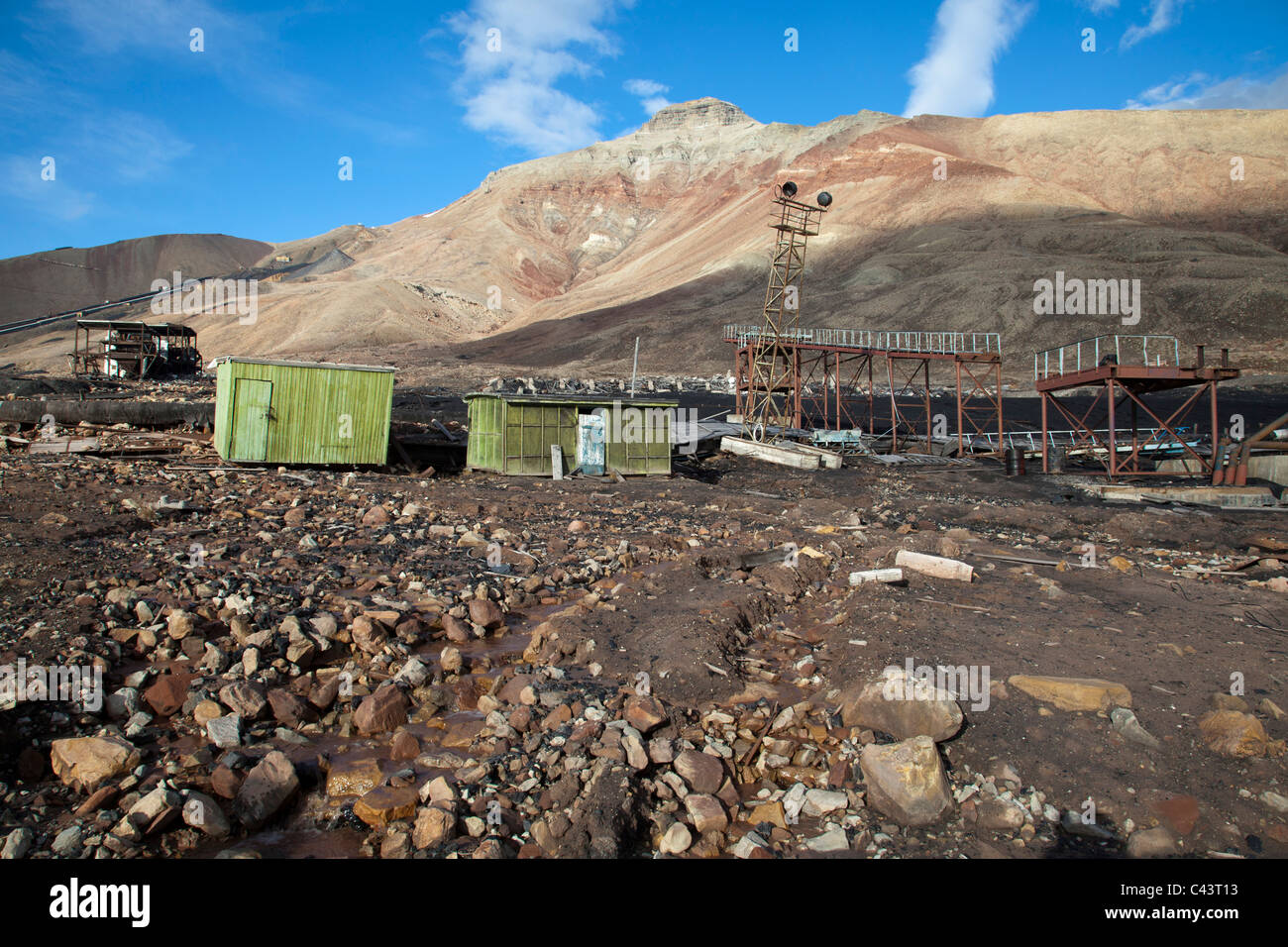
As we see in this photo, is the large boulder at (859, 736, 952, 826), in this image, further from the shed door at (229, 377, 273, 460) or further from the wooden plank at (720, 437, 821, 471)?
the wooden plank at (720, 437, 821, 471)

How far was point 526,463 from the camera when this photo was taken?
1780cm

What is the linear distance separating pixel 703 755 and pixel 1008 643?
3288 millimetres

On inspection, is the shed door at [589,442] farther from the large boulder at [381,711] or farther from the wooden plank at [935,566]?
the large boulder at [381,711]

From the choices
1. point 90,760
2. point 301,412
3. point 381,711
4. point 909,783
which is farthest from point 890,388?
point 90,760

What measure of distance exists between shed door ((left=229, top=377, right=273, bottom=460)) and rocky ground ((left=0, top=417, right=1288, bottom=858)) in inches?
168

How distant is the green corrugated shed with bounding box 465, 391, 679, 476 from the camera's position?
17.6 m

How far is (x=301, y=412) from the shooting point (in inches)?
603

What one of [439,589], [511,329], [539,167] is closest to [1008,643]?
[439,589]

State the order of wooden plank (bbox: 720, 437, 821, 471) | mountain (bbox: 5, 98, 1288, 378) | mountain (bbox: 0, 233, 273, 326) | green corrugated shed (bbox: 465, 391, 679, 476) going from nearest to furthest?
1. green corrugated shed (bbox: 465, 391, 679, 476)
2. wooden plank (bbox: 720, 437, 821, 471)
3. mountain (bbox: 5, 98, 1288, 378)
4. mountain (bbox: 0, 233, 273, 326)

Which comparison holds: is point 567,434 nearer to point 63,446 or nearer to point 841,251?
point 63,446

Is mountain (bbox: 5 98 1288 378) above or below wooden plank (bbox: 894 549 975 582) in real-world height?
above

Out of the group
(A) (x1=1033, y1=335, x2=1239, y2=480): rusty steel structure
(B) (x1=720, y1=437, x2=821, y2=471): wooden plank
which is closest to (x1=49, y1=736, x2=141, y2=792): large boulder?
(A) (x1=1033, y1=335, x2=1239, y2=480): rusty steel structure

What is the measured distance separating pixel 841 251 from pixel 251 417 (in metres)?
69.9
